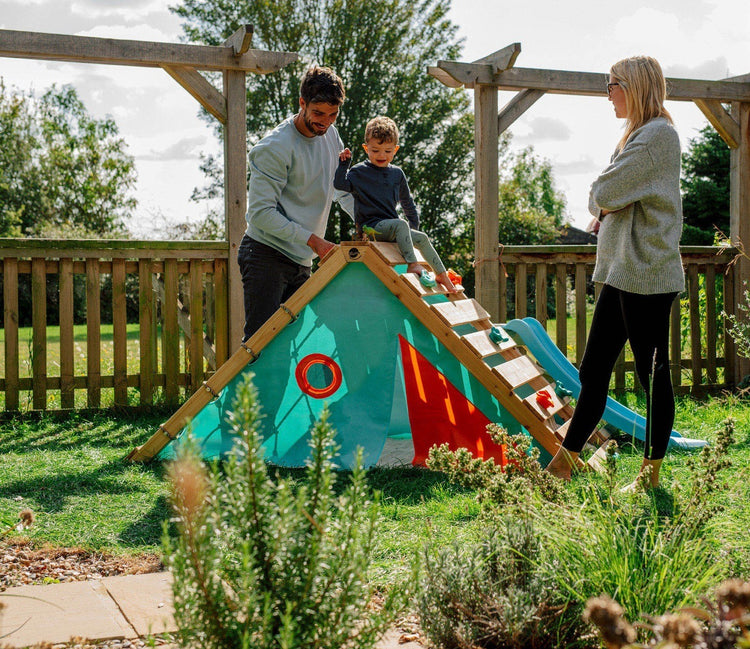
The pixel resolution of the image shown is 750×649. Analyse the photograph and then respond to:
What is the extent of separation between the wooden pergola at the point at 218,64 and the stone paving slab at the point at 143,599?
10.5ft

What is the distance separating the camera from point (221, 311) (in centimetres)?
559

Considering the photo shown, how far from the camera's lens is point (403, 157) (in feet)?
75.0

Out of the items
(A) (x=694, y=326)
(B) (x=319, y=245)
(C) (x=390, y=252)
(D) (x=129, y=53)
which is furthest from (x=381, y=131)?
(A) (x=694, y=326)

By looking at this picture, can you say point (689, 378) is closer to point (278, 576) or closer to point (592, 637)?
point (592, 637)

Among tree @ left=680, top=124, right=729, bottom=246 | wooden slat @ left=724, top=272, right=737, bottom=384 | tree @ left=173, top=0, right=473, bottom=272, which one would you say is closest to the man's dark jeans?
wooden slat @ left=724, top=272, right=737, bottom=384

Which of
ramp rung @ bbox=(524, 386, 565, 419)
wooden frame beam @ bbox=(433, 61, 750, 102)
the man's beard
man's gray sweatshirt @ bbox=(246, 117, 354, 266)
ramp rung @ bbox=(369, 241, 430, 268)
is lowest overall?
ramp rung @ bbox=(524, 386, 565, 419)

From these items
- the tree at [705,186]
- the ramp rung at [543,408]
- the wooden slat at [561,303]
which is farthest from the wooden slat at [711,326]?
the tree at [705,186]

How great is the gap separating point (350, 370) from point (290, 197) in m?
0.84

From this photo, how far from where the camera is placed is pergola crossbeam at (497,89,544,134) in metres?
5.62

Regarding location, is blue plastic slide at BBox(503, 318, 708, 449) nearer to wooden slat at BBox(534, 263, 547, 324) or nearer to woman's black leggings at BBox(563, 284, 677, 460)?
woman's black leggings at BBox(563, 284, 677, 460)

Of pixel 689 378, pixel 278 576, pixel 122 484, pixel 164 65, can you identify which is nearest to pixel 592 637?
pixel 278 576

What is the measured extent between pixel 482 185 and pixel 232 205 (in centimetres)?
170

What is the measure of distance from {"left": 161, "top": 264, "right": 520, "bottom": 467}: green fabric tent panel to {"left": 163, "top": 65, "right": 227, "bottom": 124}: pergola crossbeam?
2.15 meters

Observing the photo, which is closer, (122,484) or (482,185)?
(122,484)
